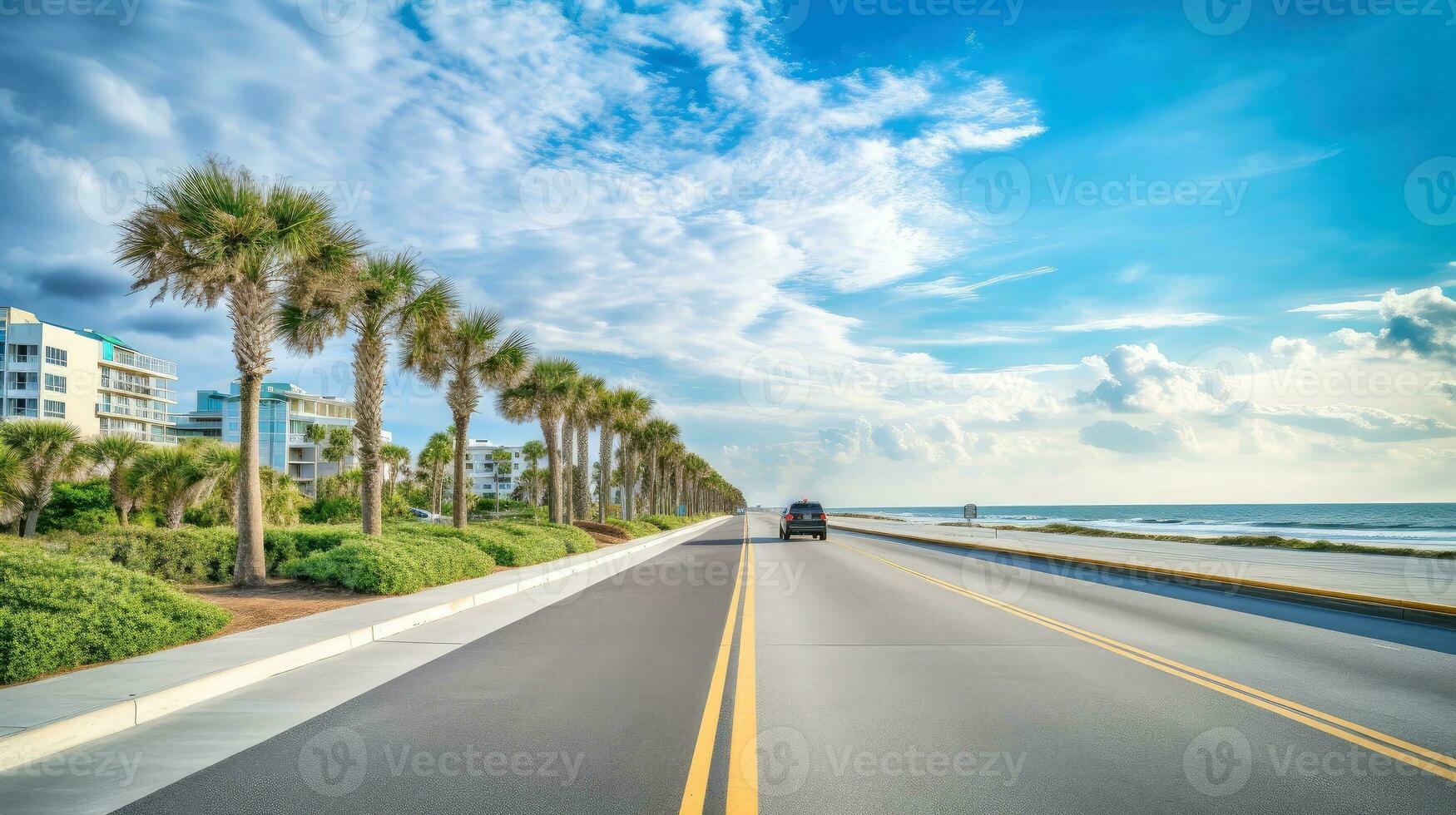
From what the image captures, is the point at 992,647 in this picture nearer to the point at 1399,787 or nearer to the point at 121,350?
the point at 1399,787

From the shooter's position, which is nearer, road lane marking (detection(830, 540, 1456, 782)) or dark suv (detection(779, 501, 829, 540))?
road lane marking (detection(830, 540, 1456, 782))

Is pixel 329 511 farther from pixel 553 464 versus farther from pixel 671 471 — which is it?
pixel 671 471

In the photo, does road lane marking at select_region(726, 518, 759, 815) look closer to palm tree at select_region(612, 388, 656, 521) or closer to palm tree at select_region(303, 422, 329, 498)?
palm tree at select_region(612, 388, 656, 521)

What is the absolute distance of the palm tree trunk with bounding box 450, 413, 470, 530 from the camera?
24.0 meters

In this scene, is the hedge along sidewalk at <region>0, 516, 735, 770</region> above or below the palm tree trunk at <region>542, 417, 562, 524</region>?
below

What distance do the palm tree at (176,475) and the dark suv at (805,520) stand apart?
24.6 m

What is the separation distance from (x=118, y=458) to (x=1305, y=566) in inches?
1775

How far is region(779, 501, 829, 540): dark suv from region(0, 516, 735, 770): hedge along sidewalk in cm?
2802

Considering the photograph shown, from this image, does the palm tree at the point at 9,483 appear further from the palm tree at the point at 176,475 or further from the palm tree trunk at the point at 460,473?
the palm tree trunk at the point at 460,473

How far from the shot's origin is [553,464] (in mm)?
36094

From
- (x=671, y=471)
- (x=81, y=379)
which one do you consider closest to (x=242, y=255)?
(x=81, y=379)

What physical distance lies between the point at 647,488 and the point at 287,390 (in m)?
48.6

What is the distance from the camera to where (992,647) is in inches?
360

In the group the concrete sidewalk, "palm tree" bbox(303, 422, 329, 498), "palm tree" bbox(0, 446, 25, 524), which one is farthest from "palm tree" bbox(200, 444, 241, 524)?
"palm tree" bbox(303, 422, 329, 498)
